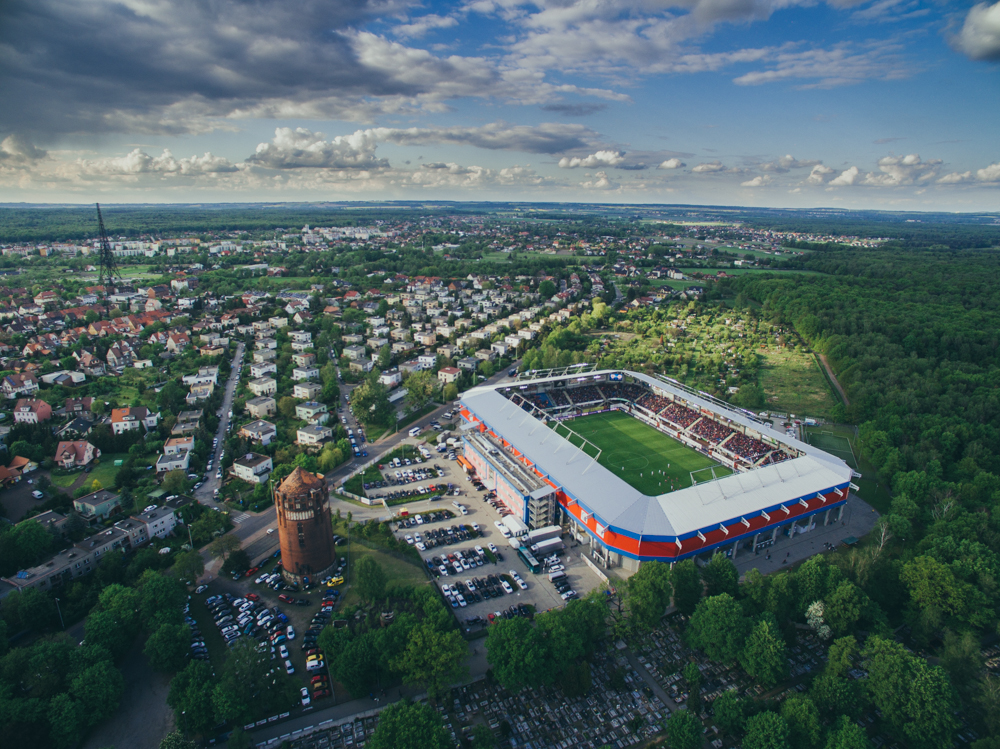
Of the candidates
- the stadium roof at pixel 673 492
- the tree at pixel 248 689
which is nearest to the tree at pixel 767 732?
the stadium roof at pixel 673 492

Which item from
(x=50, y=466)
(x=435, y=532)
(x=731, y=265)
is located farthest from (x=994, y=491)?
(x=731, y=265)

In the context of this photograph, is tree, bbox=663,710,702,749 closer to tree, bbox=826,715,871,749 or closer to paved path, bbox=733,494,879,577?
tree, bbox=826,715,871,749

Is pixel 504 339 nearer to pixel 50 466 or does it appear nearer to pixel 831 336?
pixel 831 336

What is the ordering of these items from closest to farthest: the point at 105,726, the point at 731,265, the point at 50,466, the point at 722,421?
the point at 105,726 → the point at 50,466 → the point at 722,421 → the point at 731,265

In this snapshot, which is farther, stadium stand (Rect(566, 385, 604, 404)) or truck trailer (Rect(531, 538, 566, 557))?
stadium stand (Rect(566, 385, 604, 404))

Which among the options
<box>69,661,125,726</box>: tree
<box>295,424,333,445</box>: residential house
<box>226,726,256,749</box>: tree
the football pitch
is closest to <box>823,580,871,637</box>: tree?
the football pitch

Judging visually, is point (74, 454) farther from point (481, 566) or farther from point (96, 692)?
point (481, 566)

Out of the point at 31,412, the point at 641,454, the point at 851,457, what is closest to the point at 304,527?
the point at 641,454
